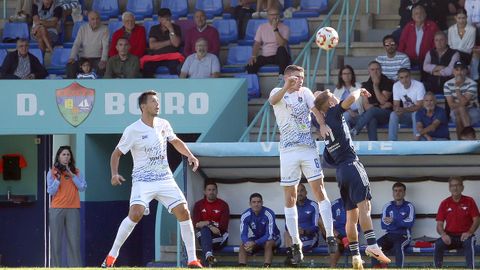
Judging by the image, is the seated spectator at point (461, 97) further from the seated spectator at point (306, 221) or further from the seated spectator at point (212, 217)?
the seated spectator at point (212, 217)

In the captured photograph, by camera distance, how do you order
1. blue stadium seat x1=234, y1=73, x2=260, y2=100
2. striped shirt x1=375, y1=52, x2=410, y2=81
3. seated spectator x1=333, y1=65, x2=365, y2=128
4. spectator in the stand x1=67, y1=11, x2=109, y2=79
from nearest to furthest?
1. seated spectator x1=333, y1=65, x2=365, y2=128
2. striped shirt x1=375, y1=52, x2=410, y2=81
3. blue stadium seat x1=234, y1=73, x2=260, y2=100
4. spectator in the stand x1=67, y1=11, x2=109, y2=79

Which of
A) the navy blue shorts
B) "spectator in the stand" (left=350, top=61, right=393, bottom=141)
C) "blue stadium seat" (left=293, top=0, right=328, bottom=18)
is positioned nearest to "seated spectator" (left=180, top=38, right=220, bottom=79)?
"blue stadium seat" (left=293, top=0, right=328, bottom=18)

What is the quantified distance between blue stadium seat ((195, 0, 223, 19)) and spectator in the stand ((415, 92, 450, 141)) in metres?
5.57

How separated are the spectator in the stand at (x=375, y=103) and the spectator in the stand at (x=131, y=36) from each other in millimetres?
3896

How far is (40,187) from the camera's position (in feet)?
74.3

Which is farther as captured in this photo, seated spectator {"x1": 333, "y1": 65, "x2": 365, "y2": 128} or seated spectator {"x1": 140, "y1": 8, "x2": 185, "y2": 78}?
seated spectator {"x1": 140, "y1": 8, "x2": 185, "y2": 78}

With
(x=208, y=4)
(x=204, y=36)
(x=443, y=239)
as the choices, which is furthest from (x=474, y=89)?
(x=208, y=4)

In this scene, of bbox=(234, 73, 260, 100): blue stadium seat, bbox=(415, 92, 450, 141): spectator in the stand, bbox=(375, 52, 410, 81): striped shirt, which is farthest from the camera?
bbox=(234, 73, 260, 100): blue stadium seat

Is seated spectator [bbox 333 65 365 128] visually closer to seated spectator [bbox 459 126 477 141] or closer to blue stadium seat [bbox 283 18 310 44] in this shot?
seated spectator [bbox 459 126 477 141]

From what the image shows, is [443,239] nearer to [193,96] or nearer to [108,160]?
[193,96]

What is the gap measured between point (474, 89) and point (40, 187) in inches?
306

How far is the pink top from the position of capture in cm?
2055

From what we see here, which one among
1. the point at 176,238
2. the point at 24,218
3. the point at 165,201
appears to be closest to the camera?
the point at 165,201

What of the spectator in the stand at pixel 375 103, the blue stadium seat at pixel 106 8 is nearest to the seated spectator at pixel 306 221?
the spectator in the stand at pixel 375 103
